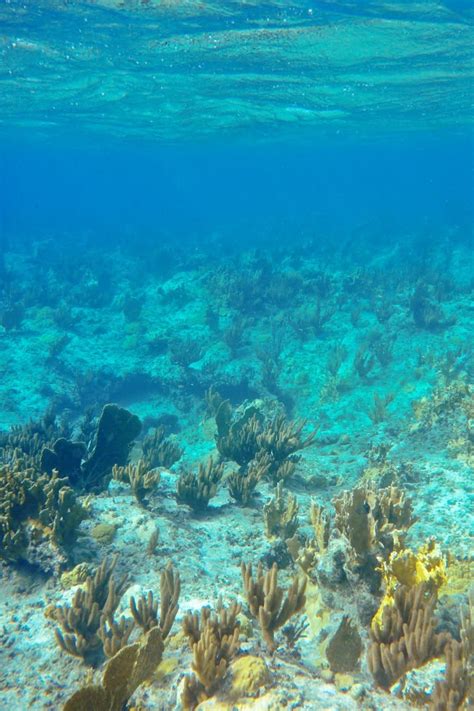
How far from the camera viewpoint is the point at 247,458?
27.2 ft

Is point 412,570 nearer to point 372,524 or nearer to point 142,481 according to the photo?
point 372,524

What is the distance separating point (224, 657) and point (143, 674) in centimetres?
62

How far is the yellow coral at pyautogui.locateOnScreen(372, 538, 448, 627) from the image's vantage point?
12.3ft

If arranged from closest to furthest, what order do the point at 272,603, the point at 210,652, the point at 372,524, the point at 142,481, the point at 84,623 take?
the point at 210,652, the point at 272,603, the point at 84,623, the point at 372,524, the point at 142,481

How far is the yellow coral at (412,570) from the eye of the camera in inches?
148

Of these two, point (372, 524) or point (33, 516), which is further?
point (33, 516)

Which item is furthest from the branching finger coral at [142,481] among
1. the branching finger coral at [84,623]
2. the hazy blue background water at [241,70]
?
the hazy blue background water at [241,70]

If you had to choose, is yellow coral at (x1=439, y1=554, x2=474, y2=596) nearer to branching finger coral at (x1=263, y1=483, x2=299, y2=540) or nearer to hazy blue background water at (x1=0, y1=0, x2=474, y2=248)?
branching finger coral at (x1=263, y1=483, x2=299, y2=540)

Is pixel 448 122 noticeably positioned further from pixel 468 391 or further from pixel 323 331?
pixel 468 391

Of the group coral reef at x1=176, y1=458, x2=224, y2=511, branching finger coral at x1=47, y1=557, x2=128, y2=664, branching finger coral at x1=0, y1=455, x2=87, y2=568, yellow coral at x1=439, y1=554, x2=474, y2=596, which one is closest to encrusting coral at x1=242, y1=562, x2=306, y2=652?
branching finger coral at x1=47, y1=557, x2=128, y2=664

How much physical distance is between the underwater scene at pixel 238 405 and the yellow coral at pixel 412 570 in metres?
0.02

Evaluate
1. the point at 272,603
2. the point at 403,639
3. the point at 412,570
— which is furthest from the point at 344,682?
the point at 412,570

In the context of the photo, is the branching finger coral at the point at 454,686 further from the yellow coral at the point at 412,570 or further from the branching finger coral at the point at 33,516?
the branching finger coral at the point at 33,516

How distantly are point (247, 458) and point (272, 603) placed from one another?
471 centimetres
